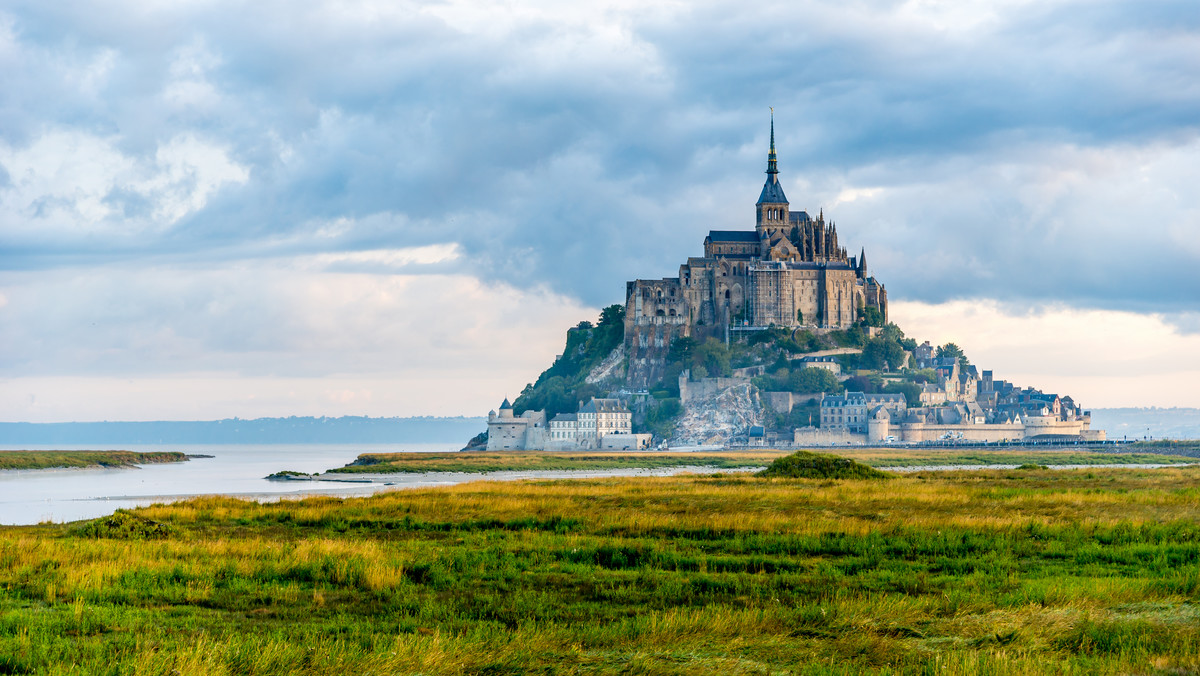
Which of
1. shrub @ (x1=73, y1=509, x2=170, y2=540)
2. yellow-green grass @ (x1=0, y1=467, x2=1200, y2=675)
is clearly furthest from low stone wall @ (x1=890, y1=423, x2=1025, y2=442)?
shrub @ (x1=73, y1=509, x2=170, y2=540)

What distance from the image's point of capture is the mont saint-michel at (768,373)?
531 ft

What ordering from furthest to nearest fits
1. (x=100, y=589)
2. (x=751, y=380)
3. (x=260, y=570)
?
(x=751, y=380) < (x=260, y=570) < (x=100, y=589)

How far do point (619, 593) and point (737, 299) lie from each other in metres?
165

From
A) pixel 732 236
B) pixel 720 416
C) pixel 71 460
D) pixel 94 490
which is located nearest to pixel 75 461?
pixel 71 460

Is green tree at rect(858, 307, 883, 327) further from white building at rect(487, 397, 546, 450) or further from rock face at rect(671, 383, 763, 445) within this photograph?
white building at rect(487, 397, 546, 450)

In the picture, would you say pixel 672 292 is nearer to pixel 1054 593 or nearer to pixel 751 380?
pixel 751 380

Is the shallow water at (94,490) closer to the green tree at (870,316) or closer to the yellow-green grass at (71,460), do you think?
the yellow-green grass at (71,460)

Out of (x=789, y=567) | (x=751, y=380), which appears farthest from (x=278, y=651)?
(x=751, y=380)

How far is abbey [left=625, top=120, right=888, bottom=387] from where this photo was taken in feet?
583

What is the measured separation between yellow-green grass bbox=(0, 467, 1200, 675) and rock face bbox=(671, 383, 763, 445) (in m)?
131

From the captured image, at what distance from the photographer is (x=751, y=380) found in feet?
557

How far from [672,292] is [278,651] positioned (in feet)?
552

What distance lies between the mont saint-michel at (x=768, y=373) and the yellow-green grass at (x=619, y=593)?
12979 centimetres

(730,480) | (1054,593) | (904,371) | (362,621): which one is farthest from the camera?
(904,371)
